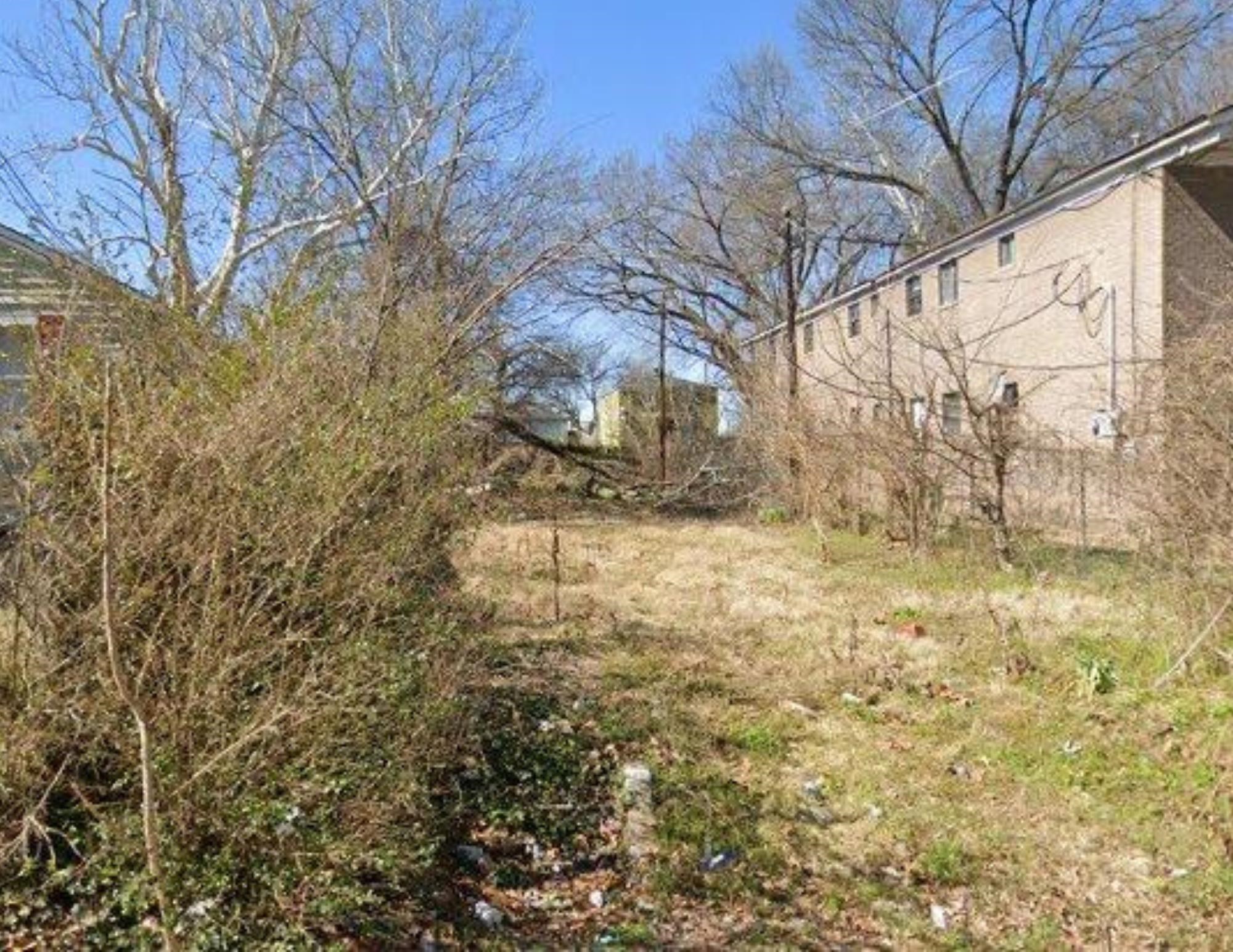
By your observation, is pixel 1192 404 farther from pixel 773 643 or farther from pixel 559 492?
pixel 559 492

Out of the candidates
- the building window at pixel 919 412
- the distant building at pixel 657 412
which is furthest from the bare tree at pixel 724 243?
the building window at pixel 919 412

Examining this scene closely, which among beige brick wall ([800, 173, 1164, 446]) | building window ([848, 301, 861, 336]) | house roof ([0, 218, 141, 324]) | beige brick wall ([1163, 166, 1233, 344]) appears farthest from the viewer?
building window ([848, 301, 861, 336])

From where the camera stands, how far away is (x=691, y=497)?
21.5 metres

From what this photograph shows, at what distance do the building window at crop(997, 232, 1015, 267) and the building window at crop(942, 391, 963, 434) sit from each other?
A: 8304 millimetres

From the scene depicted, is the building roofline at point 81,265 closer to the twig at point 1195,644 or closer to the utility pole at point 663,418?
the twig at point 1195,644

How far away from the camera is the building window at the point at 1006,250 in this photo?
1847 centimetres

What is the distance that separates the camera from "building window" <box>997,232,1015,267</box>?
18.5m

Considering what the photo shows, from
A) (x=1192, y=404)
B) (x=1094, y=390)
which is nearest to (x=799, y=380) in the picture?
(x=1094, y=390)

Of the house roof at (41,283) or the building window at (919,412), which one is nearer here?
the house roof at (41,283)

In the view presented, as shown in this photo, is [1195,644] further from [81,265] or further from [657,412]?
[657,412]

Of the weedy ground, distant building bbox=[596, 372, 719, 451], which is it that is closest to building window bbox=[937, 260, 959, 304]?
distant building bbox=[596, 372, 719, 451]

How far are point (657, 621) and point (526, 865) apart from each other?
4.91 meters

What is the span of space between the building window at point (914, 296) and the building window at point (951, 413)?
11.0 metres

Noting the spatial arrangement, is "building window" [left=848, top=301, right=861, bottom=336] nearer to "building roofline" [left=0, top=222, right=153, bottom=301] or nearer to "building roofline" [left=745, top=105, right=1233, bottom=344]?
"building roofline" [left=745, top=105, right=1233, bottom=344]
